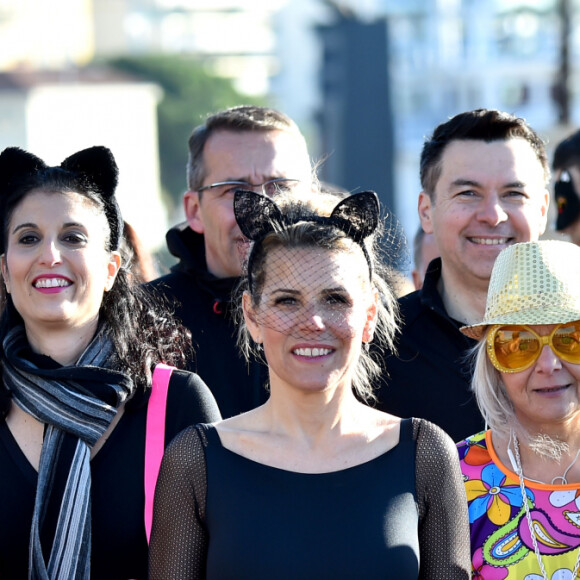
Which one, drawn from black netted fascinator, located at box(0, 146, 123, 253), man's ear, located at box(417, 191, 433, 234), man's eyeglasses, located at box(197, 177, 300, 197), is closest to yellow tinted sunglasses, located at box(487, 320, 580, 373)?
man's ear, located at box(417, 191, 433, 234)

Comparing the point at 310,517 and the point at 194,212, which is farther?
the point at 194,212

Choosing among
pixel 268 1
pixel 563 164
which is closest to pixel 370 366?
pixel 563 164

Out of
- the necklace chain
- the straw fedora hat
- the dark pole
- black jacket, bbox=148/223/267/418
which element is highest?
the dark pole

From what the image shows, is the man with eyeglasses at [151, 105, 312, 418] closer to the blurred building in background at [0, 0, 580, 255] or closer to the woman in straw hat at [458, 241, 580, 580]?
the woman in straw hat at [458, 241, 580, 580]

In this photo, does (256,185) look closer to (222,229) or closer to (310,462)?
(222,229)

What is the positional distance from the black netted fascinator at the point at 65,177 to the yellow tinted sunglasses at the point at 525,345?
141 cm

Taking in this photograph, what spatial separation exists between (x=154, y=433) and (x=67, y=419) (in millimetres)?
285

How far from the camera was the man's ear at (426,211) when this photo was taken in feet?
17.4

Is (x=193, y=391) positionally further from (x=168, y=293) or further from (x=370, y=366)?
(x=168, y=293)

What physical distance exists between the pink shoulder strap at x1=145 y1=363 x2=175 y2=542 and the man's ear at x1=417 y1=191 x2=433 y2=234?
143 centimetres

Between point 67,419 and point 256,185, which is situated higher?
point 256,185

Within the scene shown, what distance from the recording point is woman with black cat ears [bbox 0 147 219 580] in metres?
4.10

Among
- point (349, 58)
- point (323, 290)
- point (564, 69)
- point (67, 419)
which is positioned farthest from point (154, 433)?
point (564, 69)

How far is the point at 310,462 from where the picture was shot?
377 cm
